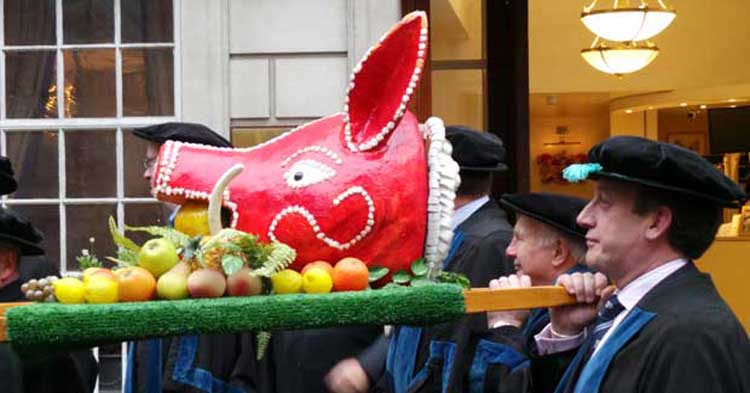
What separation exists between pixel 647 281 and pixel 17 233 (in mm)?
2878

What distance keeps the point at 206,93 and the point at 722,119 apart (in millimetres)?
7440

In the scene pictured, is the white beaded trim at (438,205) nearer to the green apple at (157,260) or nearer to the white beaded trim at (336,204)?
the white beaded trim at (336,204)

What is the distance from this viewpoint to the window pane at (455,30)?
9.78 meters

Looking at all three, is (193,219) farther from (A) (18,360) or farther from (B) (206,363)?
(A) (18,360)

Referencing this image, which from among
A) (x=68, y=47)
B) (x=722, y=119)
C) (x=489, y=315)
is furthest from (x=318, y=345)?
(x=722, y=119)

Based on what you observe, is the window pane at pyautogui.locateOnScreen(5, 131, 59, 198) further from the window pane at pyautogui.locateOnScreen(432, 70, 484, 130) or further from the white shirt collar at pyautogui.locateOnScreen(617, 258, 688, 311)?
Result: the white shirt collar at pyautogui.locateOnScreen(617, 258, 688, 311)

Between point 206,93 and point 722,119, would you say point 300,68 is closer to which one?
point 206,93

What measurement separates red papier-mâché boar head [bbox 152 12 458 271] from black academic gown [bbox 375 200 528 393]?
72 cm

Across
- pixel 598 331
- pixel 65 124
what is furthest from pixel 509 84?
pixel 598 331

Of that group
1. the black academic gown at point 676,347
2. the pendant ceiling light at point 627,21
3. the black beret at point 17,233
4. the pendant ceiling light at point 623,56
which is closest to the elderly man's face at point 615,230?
the black academic gown at point 676,347

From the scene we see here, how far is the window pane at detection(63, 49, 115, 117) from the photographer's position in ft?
29.1

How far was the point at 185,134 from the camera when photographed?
19.4 feet

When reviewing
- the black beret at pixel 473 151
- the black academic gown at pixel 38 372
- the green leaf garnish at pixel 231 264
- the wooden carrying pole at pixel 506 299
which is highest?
the black beret at pixel 473 151

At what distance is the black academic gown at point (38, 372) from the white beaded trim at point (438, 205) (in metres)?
2.11
